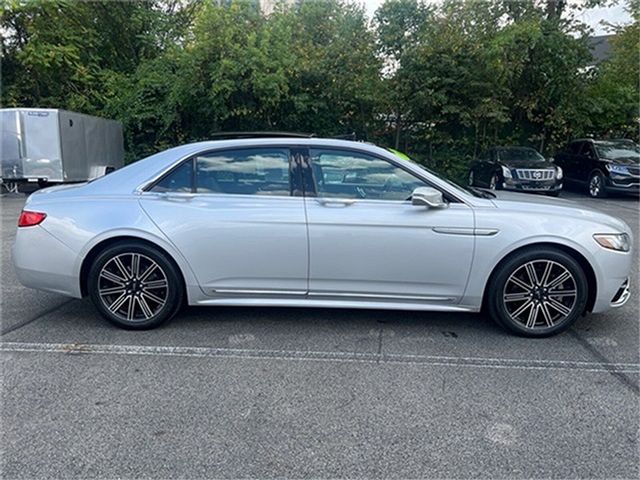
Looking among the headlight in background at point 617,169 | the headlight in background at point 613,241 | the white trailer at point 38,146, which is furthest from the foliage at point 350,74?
the headlight in background at point 613,241

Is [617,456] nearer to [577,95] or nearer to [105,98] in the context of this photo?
[577,95]

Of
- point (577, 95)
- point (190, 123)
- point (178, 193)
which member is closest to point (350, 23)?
point (190, 123)

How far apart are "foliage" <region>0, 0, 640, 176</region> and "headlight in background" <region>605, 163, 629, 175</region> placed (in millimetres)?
3478

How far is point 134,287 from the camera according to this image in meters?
3.79

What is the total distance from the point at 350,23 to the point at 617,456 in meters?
14.9

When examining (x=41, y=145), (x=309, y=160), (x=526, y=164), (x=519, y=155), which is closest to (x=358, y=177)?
(x=309, y=160)

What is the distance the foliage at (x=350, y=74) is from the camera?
13.8 metres

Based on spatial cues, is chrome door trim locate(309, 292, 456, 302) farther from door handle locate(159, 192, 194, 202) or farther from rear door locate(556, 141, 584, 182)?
rear door locate(556, 141, 584, 182)

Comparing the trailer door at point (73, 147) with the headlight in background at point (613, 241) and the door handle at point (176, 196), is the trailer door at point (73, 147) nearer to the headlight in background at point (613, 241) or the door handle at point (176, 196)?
the door handle at point (176, 196)

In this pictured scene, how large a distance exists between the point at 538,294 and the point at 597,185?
11.3 m

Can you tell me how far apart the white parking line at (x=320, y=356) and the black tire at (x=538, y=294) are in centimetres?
41

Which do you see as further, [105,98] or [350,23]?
[105,98]

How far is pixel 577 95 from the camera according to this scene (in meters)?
15.4

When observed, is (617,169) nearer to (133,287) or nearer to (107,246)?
(133,287)
